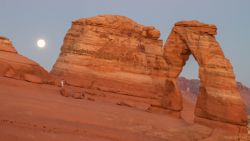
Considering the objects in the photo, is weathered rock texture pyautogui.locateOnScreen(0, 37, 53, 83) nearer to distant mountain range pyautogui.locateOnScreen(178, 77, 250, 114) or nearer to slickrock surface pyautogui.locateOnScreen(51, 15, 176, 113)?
slickrock surface pyautogui.locateOnScreen(51, 15, 176, 113)

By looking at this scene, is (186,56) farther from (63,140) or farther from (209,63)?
(63,140)

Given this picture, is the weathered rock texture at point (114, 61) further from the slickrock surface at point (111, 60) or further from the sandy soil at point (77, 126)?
the sandy soil at point (77, 126)

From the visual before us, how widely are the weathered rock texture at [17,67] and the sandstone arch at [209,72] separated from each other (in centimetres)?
1131

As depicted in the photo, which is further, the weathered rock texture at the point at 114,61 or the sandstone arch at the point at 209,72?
the weathered rock texture at the point at 114,61

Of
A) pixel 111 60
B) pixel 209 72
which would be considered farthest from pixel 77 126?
pixel 111 60

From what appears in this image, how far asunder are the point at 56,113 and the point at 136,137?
343cm

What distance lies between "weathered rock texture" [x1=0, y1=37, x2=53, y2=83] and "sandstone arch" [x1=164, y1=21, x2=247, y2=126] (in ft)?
37.1

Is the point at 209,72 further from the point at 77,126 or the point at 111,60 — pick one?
the point at 111,60

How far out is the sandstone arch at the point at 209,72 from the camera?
55.5ft

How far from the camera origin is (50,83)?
2648cm

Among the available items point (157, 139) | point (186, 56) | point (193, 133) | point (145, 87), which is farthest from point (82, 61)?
point (157, 139)

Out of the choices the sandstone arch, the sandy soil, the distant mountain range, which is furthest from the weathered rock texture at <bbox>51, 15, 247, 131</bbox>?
the distant mountain range

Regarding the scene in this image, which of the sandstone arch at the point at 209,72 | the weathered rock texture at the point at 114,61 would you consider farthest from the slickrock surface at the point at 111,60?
the sandstone arch at the point at 209,72

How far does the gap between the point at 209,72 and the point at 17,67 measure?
596 inches
